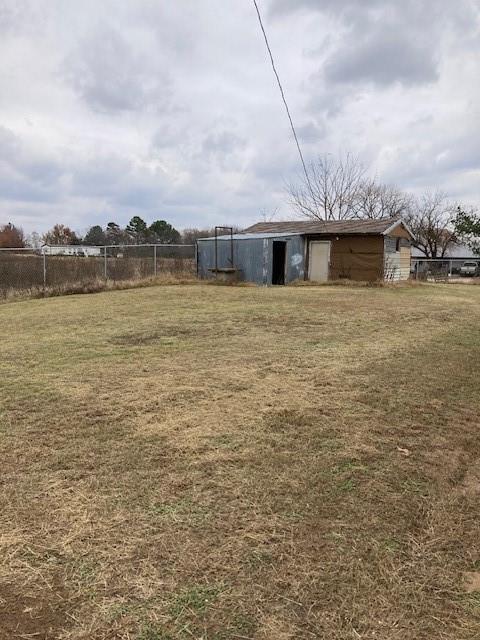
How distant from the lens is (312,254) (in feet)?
63.6

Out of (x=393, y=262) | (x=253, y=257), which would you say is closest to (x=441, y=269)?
(x=393, y=262)

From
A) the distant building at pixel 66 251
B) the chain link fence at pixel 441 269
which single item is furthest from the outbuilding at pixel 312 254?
the chain link fence at pixel 441 269

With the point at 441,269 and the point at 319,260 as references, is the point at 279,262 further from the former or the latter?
the point at 441,269

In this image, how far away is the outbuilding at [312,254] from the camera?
18.2m

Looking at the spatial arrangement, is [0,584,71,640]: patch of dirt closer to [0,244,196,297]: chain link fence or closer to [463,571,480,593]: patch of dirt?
[463,571,480,593]: patch of dirt

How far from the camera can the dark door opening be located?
1908 cm

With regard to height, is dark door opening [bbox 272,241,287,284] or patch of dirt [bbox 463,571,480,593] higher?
dark door opening [bbox 272,241,287,284]

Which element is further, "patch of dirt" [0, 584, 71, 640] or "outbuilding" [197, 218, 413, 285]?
"outbuilding" [197, 218, 413, 285]

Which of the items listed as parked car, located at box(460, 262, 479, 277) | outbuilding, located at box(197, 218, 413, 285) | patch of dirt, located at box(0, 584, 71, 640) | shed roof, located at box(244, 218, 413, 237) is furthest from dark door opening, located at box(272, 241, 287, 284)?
parked car, located at box(460, 262, 479, 277)

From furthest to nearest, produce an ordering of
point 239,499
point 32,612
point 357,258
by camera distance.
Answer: point 357,258 < point 239,499 < point 32,612

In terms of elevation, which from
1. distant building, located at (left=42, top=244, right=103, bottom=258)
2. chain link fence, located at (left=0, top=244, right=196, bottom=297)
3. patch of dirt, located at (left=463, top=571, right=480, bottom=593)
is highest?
distant building, located at (left=42, top=244, right=103, bottom=258)

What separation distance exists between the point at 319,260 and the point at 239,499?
57.0 ft

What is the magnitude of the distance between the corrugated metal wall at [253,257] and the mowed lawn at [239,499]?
41.7 ft

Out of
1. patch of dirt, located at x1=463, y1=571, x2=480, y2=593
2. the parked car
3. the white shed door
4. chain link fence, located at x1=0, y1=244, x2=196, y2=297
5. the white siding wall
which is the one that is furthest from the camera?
the parked car
